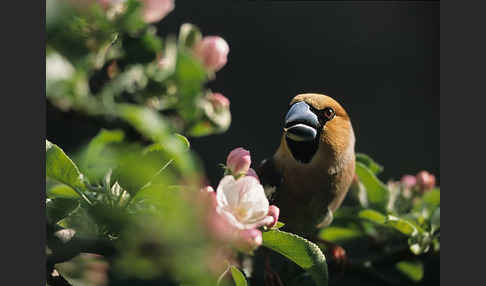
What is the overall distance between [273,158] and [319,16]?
38cm

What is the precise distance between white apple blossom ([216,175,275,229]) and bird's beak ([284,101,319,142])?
0.79ft

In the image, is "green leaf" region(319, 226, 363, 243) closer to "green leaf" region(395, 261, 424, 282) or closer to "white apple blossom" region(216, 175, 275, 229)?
"green leaf" region(395, 261, 424, 282)

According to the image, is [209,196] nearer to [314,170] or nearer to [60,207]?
[60,207]

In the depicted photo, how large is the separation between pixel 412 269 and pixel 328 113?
18.5 inches

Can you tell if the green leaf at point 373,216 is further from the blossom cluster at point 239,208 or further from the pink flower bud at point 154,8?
the pink flower bud at point 154,8

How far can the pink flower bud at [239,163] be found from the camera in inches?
30.5

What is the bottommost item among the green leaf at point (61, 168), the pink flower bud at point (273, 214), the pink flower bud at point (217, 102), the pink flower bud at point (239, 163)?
the pink flower bud at point (273, 214)

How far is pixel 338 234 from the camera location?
4.14ft

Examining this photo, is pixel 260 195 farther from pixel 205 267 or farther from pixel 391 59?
pixel 391 59

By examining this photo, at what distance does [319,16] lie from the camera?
126 cm

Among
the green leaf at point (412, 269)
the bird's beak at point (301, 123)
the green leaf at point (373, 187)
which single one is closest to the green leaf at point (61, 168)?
the bird's beak at point (301, 123)

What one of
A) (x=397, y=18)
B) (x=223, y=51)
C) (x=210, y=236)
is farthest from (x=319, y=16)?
(x=210, y=236)

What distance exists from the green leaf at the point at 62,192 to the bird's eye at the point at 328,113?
1.74 feet

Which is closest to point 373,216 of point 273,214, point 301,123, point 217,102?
point 301,123
